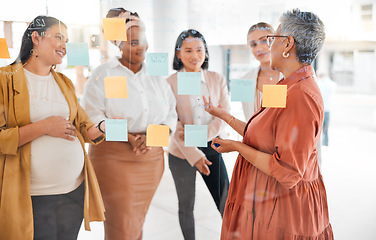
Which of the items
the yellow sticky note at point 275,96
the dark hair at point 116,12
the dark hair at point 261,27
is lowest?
the yellow sticky note at point 275,96

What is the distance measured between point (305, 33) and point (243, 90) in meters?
0.44

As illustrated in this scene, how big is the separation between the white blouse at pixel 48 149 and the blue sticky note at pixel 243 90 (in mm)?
871

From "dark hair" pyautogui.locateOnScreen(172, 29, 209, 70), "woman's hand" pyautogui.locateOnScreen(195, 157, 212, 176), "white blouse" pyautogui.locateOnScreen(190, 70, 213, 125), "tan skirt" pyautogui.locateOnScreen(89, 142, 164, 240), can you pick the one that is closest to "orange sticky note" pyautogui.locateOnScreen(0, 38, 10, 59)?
"tan skirt" pyautogui.locateOnScreen(89, 142, 164, 240)

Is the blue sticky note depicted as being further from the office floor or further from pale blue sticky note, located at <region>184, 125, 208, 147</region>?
the office floor

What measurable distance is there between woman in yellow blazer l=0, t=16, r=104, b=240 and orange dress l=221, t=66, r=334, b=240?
0.87 metres

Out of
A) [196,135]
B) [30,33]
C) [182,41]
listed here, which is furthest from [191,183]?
[30,33]

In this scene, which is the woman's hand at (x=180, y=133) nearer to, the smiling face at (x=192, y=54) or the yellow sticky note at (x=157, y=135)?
the yellow sticky note at (x=157, y=135)

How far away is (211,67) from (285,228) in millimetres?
828

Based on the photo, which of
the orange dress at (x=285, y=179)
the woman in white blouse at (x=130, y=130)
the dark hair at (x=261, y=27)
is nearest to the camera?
the orange dress at (x=285, y=179)

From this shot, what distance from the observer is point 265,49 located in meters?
1.53

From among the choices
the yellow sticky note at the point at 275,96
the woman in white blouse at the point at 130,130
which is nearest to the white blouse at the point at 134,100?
the woman in white blouse at the point at 130,130

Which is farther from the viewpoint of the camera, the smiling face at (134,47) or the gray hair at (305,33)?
the smiling face at (134,47)

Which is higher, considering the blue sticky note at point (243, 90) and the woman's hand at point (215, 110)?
the blue sticky note at point (243, 90)

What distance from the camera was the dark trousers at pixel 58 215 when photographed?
65.7 inches
